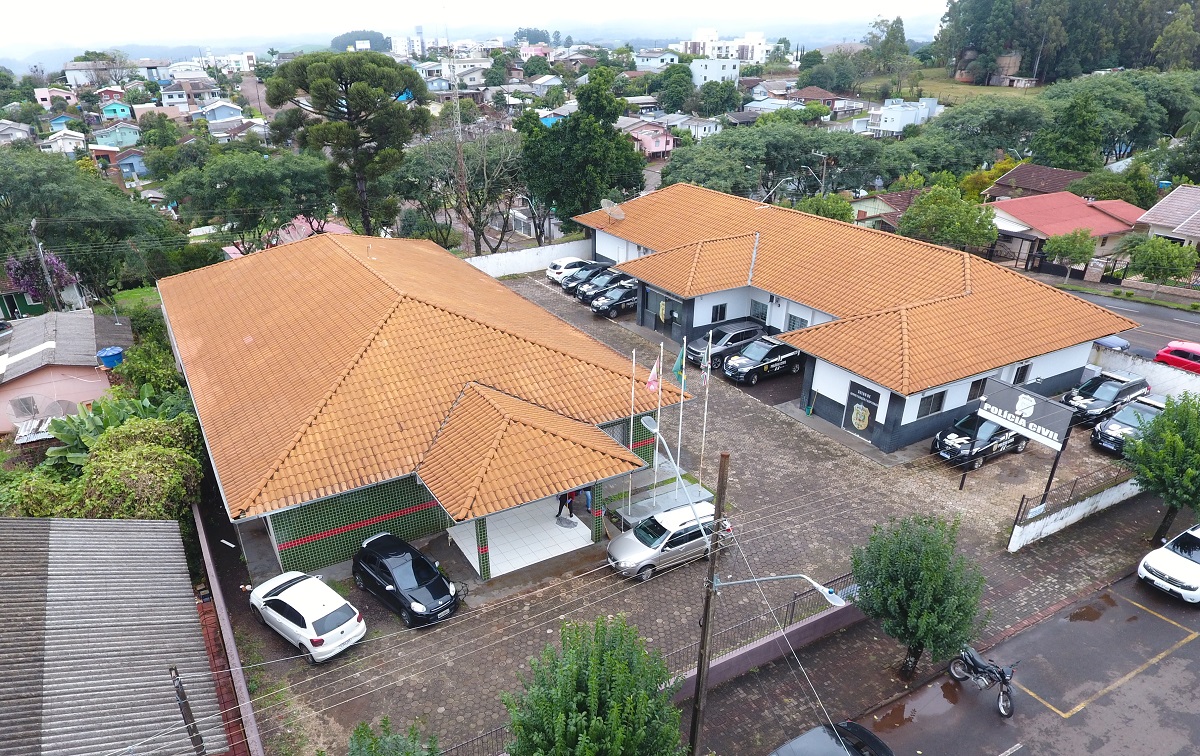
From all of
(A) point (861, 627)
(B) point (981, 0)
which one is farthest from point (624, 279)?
(B) point (981, 0)

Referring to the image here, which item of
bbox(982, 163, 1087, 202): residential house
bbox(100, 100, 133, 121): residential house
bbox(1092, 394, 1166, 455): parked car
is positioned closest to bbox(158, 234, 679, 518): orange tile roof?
bbox(1092, 394, 1166, 455): parked car

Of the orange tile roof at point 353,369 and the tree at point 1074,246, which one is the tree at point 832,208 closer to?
the tree at point 1074,246

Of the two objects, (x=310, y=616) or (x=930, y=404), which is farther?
(x=930, y=404)

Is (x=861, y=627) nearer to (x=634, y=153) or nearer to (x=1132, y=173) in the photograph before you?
(x=634, y=153)

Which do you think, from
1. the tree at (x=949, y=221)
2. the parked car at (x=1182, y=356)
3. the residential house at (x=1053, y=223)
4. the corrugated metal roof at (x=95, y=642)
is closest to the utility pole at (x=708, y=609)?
the corrugated metal roof at (x=95, y=642)

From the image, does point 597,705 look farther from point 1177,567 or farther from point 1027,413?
point 1027,413

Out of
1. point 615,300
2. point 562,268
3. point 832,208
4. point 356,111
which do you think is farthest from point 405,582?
point 832,208
